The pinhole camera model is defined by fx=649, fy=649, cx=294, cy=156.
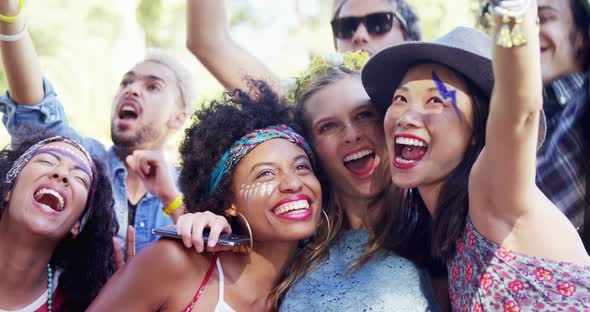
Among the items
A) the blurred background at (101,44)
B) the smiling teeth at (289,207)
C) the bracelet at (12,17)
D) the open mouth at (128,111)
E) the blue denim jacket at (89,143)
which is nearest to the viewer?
the smiling teeth at (289,207)

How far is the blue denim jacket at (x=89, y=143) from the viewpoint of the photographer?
368 cm

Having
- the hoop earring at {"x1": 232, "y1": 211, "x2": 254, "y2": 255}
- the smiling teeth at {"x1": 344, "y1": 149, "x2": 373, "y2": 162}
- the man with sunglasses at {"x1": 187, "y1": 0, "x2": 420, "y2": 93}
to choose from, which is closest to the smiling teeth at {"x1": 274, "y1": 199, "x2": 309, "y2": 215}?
the hoop earring at {"x1": 232, "y1": 211, "x2": 254, "y2": 255}

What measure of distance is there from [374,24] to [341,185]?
1221 mm

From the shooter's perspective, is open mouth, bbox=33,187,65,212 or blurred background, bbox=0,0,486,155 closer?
open mouth, bbox=33,187,65,212

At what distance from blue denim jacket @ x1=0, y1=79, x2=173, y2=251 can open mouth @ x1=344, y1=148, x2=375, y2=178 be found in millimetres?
1322

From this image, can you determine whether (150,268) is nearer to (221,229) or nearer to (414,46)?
(221,229)

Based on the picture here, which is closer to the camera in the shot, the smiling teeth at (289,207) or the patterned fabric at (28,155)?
the smiling teeth at (289,207)

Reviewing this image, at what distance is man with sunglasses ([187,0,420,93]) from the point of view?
12.2 ft

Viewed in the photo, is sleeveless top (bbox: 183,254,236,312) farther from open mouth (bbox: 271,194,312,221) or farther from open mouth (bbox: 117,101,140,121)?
open mouth (bbox: 117,101,140,121)

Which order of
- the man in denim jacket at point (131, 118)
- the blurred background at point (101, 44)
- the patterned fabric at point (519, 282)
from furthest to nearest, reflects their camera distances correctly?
1. the blurred background at point (101, 44)
2. the man in denim jacket at point (131, 118)
3. the patterned fabric at point (519, 282)

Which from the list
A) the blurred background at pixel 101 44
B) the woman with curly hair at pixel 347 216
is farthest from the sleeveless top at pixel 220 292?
the blurred background at pixel 101 44

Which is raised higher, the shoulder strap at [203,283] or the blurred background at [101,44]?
the shoulder strap at [203,283]

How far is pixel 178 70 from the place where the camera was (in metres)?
5.02

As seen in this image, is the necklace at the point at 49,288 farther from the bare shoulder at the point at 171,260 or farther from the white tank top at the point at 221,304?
the white tank top at the point at 221,304
